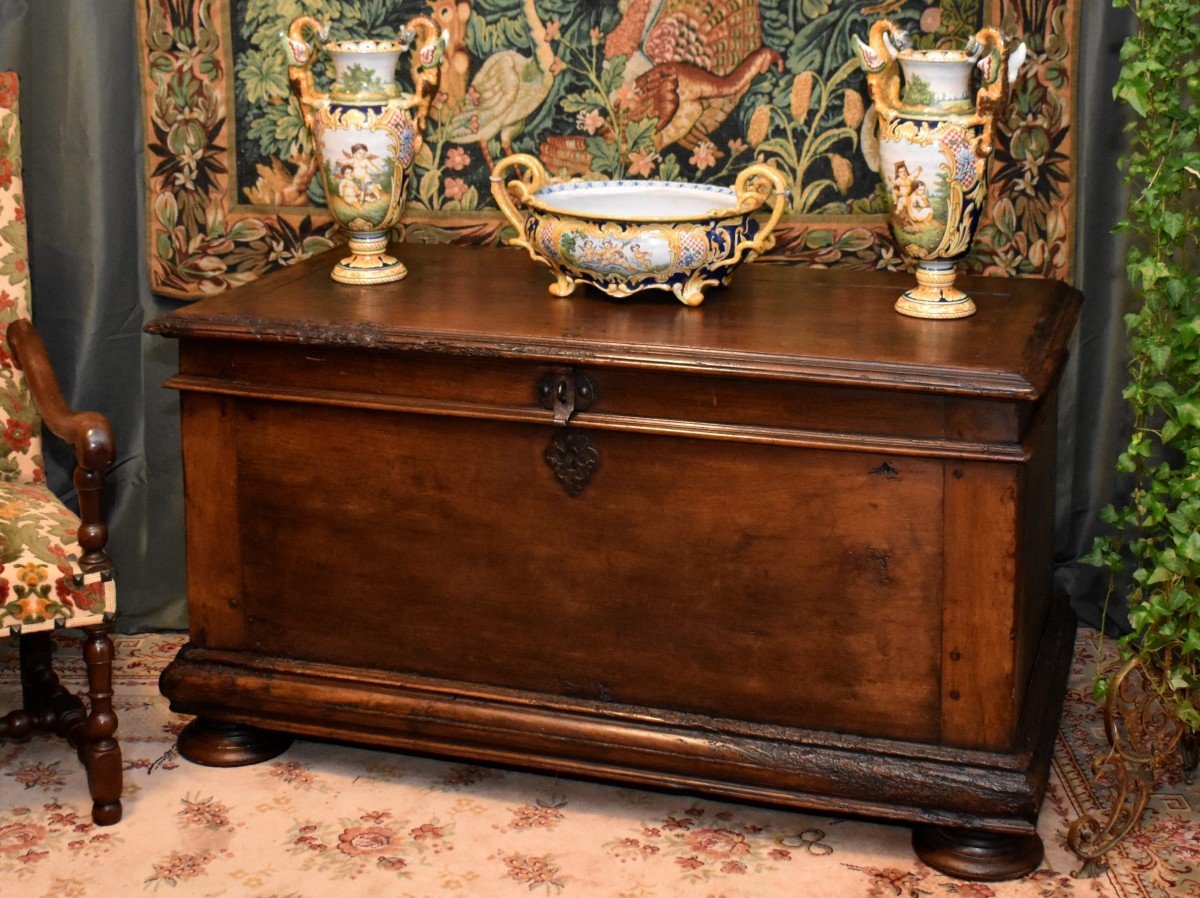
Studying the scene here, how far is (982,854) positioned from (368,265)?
1509mm

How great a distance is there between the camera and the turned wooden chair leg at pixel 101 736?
2.61 m

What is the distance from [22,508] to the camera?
2.69 m

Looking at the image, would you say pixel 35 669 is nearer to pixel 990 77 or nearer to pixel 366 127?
pixel 366 127

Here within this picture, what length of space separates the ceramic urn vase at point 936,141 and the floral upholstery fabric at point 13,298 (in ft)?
5.26

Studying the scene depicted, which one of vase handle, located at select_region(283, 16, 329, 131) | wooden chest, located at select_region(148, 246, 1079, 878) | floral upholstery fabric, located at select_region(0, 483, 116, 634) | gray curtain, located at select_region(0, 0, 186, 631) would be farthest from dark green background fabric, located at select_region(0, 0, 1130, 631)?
floral upholstery fabric, located at select_region(0, 483, 116, 634)

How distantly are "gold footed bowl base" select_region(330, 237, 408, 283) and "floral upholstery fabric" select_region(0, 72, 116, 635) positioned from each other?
62cm

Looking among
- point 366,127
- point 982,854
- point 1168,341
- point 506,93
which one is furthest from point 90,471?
point 1168,341

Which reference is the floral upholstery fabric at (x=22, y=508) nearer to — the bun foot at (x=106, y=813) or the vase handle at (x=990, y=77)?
the bun foot at (x=106, y=813)

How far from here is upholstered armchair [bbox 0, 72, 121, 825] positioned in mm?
2561

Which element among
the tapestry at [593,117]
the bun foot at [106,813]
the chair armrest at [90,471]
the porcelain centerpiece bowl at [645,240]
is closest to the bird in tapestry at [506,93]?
the tapestry at [593,117]

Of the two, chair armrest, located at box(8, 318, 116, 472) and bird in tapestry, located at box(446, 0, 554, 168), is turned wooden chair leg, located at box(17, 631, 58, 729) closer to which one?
chair armrest, located at box(8, 318, 116, 472)

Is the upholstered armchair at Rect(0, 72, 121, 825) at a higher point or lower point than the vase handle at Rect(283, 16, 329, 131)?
lower

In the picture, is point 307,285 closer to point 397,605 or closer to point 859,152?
point 397,605

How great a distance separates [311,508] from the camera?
271 centimetres
